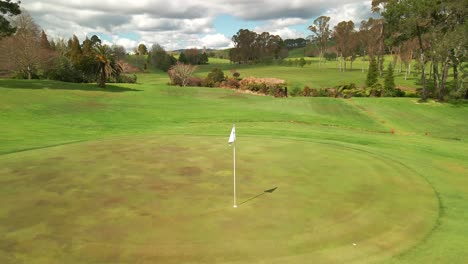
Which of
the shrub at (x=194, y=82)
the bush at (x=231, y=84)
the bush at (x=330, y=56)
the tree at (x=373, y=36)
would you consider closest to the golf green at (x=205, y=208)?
the bush at (x=231, y=84)

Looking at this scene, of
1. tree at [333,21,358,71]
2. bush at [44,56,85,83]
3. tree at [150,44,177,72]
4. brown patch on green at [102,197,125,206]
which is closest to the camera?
brown patch on green at [102,197,125,206]

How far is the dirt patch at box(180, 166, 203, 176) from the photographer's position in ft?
40.9

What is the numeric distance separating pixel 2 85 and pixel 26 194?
3869cm

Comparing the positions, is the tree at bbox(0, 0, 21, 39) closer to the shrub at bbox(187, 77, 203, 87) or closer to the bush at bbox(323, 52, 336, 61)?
the shrub at bbox(187, 77, 203, 87)

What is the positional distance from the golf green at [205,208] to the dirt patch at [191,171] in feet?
0.23

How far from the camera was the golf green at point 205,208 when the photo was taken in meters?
7.11

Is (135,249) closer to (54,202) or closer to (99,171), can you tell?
(54,202)

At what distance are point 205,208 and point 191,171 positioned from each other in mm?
3691

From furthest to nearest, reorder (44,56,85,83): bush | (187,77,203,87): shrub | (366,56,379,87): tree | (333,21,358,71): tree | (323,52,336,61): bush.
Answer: (323,52,336,61): bush, (333,21,358,71): tree, (187,77,203,87): shrub, (366,56,379,87): tree, (44,56,85,83): bush

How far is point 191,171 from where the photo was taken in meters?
12.8

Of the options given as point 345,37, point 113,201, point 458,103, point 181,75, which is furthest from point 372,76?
point 113,201

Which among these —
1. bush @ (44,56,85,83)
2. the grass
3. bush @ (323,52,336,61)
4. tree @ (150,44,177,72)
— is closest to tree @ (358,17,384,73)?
bush @ (323,52,336,61)

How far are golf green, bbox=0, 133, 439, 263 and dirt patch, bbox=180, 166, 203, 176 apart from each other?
0.07 metres

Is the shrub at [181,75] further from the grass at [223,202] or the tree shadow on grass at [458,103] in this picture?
the grass at [223,202]
